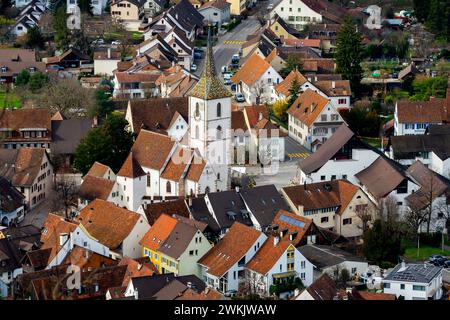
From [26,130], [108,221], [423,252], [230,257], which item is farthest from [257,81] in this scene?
[230,257]

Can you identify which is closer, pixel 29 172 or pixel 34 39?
pixel 29 172

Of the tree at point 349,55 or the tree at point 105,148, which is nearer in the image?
the tree at point 105,148

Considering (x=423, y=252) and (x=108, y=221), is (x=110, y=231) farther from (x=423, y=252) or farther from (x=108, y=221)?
(x=423, y=252)

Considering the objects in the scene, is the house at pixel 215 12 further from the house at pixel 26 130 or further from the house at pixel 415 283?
the house at pixel 415 283

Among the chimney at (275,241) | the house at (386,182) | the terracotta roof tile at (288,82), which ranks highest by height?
the chimney at (275,241)

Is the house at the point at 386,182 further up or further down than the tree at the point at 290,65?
further up

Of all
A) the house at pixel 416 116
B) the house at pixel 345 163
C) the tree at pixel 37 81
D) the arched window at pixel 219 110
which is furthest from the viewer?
the tree at pixel 37 81

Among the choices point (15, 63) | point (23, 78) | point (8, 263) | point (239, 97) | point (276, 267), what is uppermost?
point (276, 267)

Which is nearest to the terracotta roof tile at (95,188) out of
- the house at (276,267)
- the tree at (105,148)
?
the tree at (105,148)
